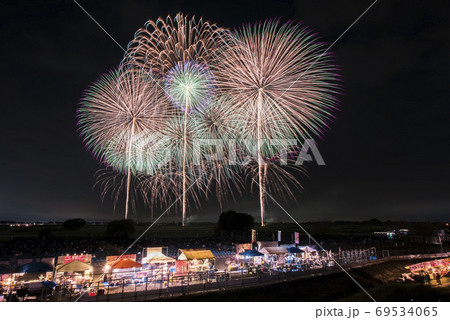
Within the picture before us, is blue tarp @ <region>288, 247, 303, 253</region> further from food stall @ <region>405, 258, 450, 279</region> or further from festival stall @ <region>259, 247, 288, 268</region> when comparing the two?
food stall @ <region>405, 258, 450, 279</region>

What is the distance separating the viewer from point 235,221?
68.6 metres

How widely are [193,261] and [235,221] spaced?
152 feet

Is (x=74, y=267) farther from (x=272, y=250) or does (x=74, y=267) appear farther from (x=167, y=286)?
(x=272, y=250)

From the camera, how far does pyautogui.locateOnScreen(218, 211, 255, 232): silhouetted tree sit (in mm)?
68625

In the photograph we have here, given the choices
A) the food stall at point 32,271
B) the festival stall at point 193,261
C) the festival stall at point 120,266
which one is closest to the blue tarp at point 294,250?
the festival stall at point 193,261

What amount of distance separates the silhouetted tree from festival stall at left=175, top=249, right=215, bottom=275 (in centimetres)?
4529

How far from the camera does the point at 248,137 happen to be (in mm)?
30578

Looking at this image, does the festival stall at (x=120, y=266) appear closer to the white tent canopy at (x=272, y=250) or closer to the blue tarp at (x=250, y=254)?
the blue tarp at (x=250, y=254)

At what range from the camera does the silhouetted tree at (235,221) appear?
225 feet

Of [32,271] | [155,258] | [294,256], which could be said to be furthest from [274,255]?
[32,271]
